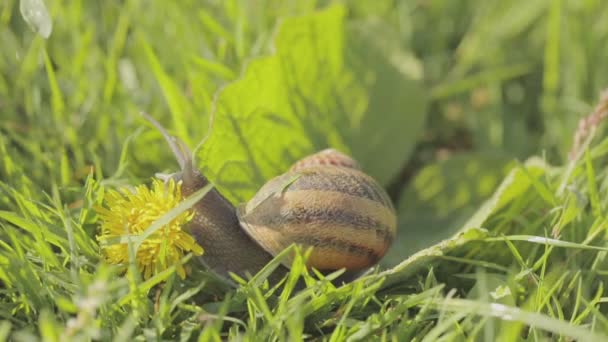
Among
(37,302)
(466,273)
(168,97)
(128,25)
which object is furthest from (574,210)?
(128,25)

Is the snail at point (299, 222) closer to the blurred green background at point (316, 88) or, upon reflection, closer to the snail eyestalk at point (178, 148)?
the snail eyestalk at point (178, 148)

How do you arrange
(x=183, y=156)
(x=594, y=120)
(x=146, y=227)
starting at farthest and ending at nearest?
(x=594, y=120)
(x=183, y=156)
(x=146, y=227)

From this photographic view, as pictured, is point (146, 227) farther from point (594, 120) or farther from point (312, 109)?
point (594, 120)

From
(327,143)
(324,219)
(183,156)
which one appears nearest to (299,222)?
(324,219)

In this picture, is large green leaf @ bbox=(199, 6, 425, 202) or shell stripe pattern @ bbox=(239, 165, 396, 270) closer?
shell stripe pattern @ bbox=(239, 165, 396, 270)

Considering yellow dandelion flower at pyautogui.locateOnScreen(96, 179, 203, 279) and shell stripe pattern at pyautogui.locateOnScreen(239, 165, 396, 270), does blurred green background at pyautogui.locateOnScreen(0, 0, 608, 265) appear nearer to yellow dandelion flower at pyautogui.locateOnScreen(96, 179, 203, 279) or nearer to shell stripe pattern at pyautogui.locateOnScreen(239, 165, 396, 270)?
yellow dandelion flower at pyautogui.locateOnScreen(96, 179, 203, 279)

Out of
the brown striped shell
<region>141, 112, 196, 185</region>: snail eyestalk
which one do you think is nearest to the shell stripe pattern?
the brown striped shell

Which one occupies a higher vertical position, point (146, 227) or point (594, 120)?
point (146, 227)
